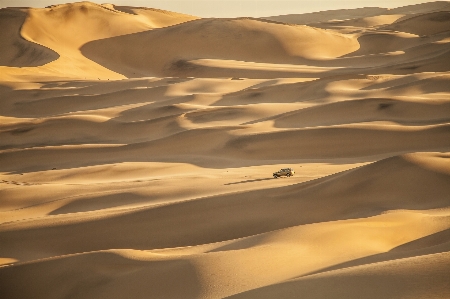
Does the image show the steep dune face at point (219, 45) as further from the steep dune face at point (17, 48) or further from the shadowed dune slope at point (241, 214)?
the shadowed dune slope at point (241, 214)

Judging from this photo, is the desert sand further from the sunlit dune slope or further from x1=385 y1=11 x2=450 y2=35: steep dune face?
x1=385 y1=11 x2=450 y2=35: steep dune face

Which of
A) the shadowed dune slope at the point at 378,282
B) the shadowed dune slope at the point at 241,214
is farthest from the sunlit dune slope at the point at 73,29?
the shadowed dune slope at the point at 378,282

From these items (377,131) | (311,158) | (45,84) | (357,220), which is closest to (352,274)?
(357,220)

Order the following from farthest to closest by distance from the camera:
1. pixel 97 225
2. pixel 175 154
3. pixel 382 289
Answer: pixel 175 154 → pixel 97 225 → pixel 382 289

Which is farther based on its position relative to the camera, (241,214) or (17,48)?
(17,48)

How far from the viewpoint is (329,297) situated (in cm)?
285

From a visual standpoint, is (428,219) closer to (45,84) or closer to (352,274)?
(352,274)

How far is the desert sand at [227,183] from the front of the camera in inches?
142

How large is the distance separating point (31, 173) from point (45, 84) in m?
9.04

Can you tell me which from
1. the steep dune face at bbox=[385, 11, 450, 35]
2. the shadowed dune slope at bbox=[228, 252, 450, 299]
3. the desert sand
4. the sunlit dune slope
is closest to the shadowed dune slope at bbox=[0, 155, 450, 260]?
the desert sand

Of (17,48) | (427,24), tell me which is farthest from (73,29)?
(427,24)

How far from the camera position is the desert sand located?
3605 millimetres

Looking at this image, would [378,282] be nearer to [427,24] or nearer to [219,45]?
[219,45]

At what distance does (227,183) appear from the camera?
6.73 m
